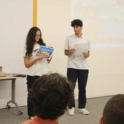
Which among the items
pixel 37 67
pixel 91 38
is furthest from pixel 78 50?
pixel 91 38

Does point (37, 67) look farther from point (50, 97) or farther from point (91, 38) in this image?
point (50, 97)

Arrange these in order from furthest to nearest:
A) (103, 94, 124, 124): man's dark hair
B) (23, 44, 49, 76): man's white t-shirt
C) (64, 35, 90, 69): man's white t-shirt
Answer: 1. (64, 35, 90, 69): man's white t-shirt
2. (23, 44, 49, 76): man's white t-shirt
3. (103, 94, 124, 124): man's dark hair

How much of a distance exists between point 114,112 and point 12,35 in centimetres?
341

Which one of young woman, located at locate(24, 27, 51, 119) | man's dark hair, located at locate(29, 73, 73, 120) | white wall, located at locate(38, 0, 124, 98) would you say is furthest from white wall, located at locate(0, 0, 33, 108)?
man's dark hair, located at locate(29, 73, 73, 120)

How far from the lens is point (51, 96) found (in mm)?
1242

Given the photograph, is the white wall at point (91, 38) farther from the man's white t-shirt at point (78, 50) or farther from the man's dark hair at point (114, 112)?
the man's dark hair at point (114, 112)

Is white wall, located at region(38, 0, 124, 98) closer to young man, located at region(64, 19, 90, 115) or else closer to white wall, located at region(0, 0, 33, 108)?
white wall, located at region(0, 0, 33, 108)

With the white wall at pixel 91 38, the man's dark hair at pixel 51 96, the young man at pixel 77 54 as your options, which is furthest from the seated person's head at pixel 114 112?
the white wall at pixel 91 38

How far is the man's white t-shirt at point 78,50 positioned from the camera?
152 inches

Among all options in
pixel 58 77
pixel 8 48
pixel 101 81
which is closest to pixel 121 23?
pixel 101 81

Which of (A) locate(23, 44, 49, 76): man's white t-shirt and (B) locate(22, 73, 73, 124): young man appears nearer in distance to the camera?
(B) locate(22, 73, 73, 124): young man

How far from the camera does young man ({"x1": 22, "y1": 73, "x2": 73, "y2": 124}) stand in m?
1.24

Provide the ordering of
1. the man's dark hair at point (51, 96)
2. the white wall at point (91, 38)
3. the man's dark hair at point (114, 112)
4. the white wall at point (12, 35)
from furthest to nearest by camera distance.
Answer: the white wall at point (91, 38) < the white wall at point (12, 35) < the man's dark hair at point (51, 96) < the man's dark hair at point (114, 112)

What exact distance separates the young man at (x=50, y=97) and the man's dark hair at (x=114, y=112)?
27cm
